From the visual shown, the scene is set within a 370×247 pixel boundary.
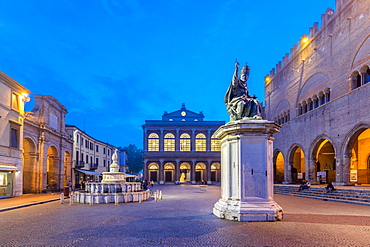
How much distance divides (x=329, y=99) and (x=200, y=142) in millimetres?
43753

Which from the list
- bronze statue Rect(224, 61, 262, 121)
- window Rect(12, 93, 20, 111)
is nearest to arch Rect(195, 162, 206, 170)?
window Rect(12, 93, 20, 111)

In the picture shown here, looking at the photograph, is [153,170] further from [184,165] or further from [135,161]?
[135,161]

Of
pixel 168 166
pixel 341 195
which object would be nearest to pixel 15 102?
pixel 341 195

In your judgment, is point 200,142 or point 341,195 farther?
point 200,142

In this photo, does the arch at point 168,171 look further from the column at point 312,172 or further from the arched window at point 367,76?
the arched window at point 367,76

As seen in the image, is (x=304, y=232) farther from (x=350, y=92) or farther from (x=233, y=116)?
(x=350, y=92)

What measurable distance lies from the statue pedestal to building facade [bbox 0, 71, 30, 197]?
A: 19841 millimetres

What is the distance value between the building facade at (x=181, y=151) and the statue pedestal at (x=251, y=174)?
192ft

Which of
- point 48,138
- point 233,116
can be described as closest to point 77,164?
point 48,138

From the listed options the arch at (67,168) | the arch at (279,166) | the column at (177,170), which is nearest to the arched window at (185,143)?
the column at (177,170)

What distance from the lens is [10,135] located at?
2383 centimetres

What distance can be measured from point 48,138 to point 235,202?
2722 cm

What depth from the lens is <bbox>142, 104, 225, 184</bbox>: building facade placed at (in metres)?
68.3

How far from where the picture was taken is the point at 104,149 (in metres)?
62.4
